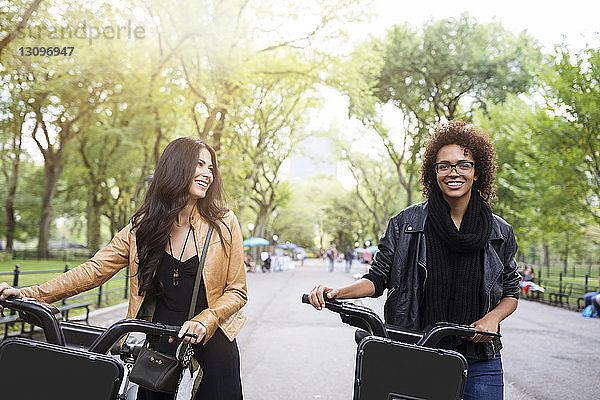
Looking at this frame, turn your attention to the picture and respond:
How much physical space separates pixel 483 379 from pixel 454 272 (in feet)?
1.57

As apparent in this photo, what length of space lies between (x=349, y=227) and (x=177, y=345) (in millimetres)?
81734

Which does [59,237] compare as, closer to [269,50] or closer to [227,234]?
[269,50]

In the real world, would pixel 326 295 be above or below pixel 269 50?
below

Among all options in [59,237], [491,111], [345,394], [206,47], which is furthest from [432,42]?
[59,237]

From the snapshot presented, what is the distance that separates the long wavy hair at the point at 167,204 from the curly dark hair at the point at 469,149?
1028 millimetres

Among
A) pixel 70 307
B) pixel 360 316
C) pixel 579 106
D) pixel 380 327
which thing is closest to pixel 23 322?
pixel 70 307

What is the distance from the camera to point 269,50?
1930 cm

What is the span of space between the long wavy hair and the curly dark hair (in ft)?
3.37

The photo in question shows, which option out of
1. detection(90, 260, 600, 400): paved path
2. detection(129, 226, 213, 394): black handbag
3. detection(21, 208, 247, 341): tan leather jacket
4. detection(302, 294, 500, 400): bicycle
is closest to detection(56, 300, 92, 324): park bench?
detection(90, 260, 600, 400): paved path

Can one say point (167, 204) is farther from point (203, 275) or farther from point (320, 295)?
point (320, 295)

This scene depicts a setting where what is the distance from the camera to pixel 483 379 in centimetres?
273

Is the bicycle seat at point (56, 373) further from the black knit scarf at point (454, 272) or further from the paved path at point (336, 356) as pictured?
the paved path at point (336, 356)

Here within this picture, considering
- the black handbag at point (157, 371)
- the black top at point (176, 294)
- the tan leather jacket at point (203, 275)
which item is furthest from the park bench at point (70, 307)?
the black handbag at point (157, 371)

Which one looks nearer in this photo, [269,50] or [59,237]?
[269,50]
